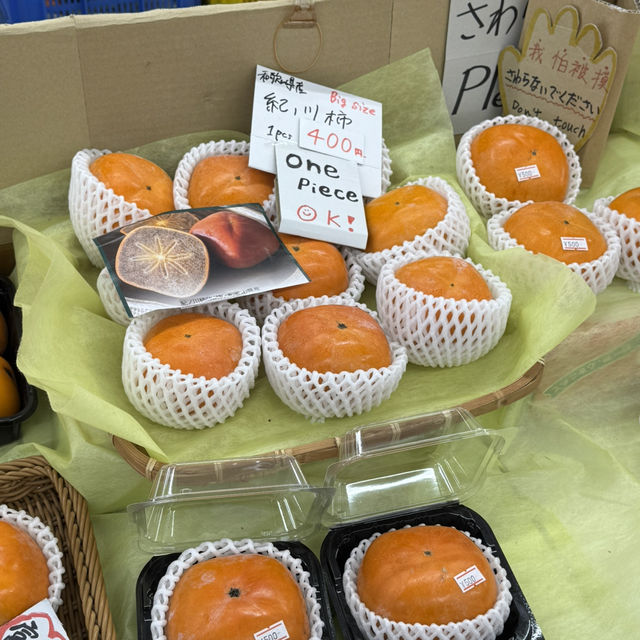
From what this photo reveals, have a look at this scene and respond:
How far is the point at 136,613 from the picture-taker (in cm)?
145

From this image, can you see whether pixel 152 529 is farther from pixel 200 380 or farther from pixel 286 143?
pixel 286 143

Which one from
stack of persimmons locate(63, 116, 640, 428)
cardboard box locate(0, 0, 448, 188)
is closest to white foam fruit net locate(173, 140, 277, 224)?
stack of persimmons locate(63, 116, 640, 428)

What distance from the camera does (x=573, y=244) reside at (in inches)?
73.6

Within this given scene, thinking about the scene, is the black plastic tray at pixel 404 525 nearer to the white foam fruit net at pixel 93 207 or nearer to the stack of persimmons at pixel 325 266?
the stack of persimmons at pixel 325 266

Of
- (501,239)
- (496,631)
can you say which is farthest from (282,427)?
(501,239)

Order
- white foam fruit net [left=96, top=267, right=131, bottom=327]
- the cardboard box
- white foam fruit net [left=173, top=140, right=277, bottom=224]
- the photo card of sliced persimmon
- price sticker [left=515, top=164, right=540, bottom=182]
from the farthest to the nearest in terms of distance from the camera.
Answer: price sticker [left=515, top=164, right=540, bottom=182], white foam fruit net [left=173, top=140, right=277, bottom=224], the cardboard box, white foam fruit net [left=96, top=267, right=131, bottom=327], the photo card of sliced persimmon

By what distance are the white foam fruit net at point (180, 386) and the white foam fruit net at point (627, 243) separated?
101cm

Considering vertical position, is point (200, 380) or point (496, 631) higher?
point (200, 380)

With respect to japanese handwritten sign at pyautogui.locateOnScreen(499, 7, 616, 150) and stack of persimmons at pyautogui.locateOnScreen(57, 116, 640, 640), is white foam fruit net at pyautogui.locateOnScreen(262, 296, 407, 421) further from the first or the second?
japanese handwritten sign at pyautogui.locateOnScreen(499, 7, 616, 150)

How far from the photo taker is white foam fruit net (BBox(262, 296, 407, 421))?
5.03 feet

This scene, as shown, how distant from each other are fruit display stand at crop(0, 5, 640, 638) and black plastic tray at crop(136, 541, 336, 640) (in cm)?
13

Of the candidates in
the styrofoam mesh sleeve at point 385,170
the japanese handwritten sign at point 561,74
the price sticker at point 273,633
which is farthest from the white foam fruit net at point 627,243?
the price sticker at point 273,633

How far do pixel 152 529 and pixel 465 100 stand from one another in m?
1.63

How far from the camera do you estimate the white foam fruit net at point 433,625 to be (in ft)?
4.43
